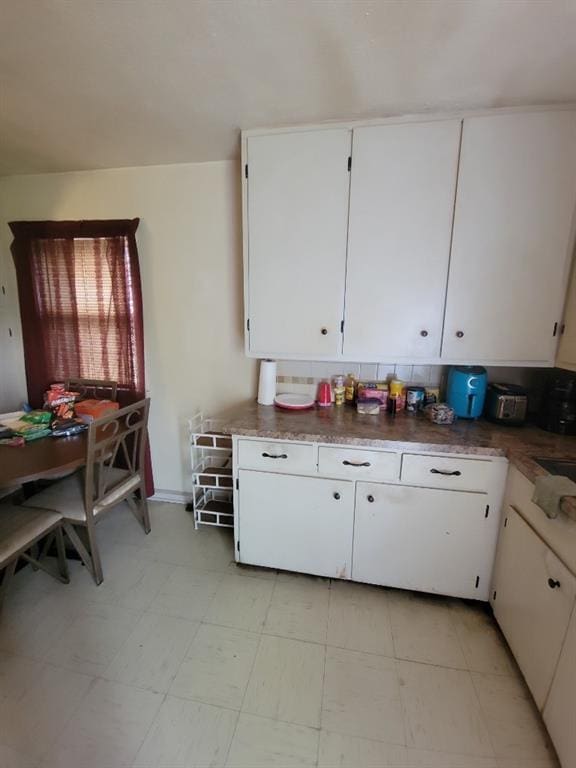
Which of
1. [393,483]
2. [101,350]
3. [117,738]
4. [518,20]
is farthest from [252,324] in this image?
[117,738]

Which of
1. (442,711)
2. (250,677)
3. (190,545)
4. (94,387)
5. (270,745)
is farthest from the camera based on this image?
(94,387)

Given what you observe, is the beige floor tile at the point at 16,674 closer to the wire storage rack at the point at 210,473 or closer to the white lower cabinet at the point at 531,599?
the wire storage rack at the point at 210,473

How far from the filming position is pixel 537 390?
192 centimetres

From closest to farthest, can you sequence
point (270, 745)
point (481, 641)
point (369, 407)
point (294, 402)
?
point (270, 745) < point (481, 641) < point (369, 407) < point (294, 402)

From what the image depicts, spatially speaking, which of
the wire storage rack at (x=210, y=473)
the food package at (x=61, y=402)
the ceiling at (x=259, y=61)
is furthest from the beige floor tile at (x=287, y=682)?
the ceiling at (x=259, y=61)

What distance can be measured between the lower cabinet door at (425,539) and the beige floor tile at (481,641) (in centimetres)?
11

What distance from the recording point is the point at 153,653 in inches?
56.7

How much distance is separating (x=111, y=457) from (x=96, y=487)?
0.18 m

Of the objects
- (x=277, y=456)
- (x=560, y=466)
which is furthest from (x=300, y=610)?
(x=560, y=466)

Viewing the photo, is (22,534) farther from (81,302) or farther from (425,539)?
(425,539)

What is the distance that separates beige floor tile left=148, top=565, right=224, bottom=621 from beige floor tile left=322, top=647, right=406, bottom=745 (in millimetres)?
655

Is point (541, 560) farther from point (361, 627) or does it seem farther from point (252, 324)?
point (252, 324)

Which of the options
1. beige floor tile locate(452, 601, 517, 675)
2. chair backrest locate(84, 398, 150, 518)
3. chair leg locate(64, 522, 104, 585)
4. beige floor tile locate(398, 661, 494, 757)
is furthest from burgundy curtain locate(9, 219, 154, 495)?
beige floor tile locate(452, 601, 517, 675)

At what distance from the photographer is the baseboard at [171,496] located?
8.43 ft
